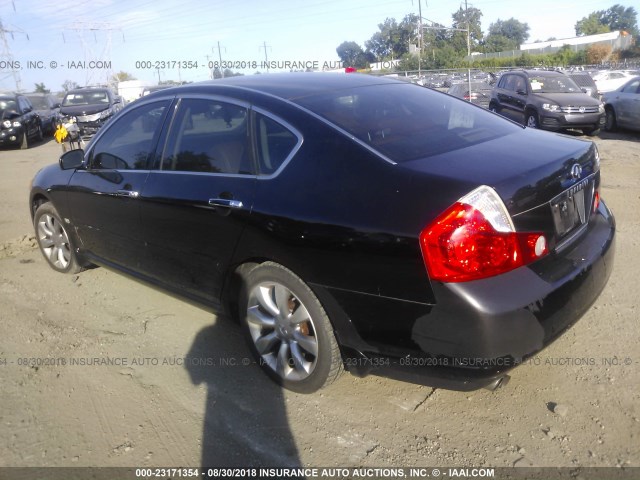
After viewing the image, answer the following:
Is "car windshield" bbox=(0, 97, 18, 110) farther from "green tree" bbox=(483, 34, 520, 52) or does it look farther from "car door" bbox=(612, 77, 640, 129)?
"green tree" bbox=(483, 34, 520, 52)

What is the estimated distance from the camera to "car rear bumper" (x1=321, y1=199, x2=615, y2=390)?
88.4 inches

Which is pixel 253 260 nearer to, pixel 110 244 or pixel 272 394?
pixel 272 394

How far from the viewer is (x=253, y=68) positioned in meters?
14.2

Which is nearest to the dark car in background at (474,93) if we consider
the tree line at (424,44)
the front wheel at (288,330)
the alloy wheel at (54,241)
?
the alloy wheel at (54,241)

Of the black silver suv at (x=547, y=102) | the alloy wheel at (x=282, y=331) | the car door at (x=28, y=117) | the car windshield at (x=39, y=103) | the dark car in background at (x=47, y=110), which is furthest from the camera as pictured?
the car windshield at (x=39, y=103)

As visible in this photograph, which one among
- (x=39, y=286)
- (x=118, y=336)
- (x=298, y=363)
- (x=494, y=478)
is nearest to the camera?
(x=494, y=478)

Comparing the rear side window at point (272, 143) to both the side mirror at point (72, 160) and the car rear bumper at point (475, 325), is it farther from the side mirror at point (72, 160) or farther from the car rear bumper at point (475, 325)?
the side mirror at point (72, 160)

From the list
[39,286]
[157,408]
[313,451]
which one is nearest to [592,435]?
[313,451]

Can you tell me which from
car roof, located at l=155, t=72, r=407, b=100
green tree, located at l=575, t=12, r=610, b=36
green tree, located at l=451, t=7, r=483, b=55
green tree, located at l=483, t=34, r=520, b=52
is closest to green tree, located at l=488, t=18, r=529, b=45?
green tree, located at l=575, t=12, r=610, b=36

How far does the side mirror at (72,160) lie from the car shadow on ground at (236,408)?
1.73 metres

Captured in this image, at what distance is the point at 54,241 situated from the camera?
492 cm

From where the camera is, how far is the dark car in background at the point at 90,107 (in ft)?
53.4

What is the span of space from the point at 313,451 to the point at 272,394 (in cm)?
53

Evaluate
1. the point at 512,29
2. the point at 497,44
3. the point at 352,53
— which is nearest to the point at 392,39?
the point at 352,53
